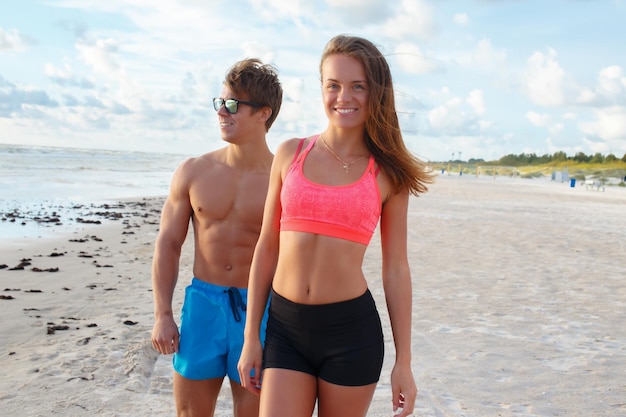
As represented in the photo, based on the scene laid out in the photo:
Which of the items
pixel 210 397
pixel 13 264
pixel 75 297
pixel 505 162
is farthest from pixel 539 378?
pixel 505 162

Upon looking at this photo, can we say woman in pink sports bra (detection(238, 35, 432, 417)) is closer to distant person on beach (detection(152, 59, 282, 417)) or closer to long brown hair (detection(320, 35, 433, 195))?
long brown hair (detection(320, 35, 433, 195))

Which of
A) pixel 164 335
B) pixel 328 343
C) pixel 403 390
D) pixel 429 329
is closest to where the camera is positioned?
pixel 328 343

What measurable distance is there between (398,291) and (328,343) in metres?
0.40

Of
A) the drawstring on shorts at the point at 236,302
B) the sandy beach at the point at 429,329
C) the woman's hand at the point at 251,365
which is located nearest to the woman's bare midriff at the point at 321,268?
the woman's hand at the point at 251,365

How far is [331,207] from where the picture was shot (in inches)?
104

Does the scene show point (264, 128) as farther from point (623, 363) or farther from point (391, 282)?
point (623, 363)

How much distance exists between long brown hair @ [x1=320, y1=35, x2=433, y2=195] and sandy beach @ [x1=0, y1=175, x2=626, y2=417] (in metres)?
2.94

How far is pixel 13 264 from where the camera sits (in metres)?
10.3

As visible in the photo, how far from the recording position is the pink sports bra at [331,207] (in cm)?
263

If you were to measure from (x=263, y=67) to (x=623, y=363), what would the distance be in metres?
5.14

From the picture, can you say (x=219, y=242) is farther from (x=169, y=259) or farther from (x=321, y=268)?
(x=321, y=268)

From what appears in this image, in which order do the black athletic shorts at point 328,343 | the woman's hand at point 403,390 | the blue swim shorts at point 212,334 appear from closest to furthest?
1. the black athletic shorts at point 328,343
2. the woman's hand at point 403,390
3. the blue swim shorts at point 212,334

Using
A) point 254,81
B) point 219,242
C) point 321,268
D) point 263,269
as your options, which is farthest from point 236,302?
point 254,81

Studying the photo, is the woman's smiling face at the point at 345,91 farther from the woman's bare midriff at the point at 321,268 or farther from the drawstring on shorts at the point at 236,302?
the drawstring on shorts at the point at 236,302
